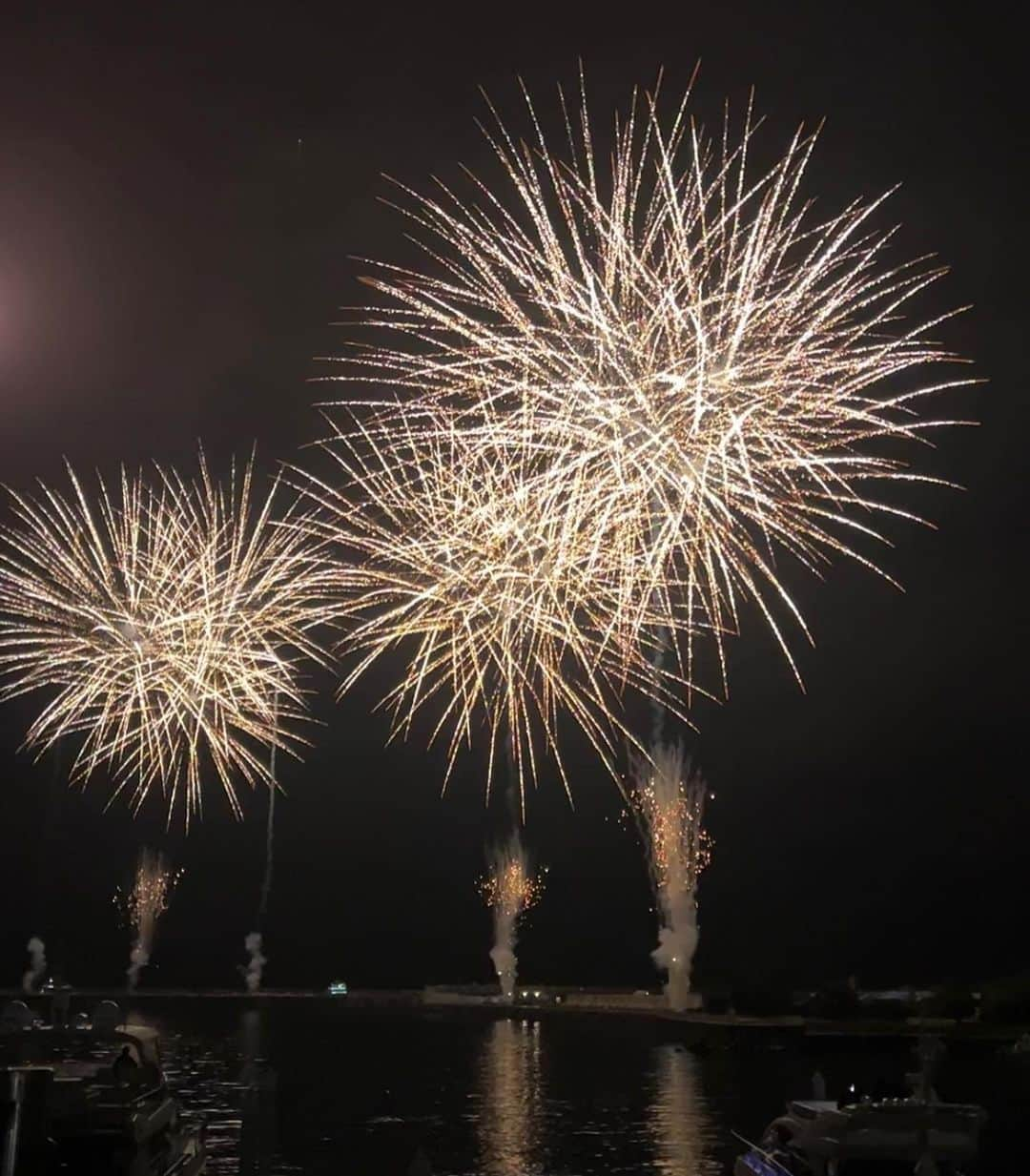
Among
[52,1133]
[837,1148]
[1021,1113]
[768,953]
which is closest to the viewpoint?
[52,1133]

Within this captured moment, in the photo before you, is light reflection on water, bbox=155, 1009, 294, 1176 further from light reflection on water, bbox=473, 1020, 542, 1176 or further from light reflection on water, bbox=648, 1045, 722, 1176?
light reflection on water, bbox=648, 1045, 722, 1176

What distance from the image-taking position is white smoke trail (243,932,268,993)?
416 ft

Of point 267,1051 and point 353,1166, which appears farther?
point 267,1051

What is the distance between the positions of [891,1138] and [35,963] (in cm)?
11540

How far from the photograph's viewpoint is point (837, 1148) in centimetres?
2356

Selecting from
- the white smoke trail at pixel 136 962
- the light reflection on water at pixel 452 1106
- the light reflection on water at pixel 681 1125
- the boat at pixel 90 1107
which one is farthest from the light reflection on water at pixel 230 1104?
the white smoke trail at pixel 136 962

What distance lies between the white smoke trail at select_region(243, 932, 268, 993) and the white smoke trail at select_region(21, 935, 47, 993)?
1684cm

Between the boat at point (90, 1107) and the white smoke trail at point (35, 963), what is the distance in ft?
339

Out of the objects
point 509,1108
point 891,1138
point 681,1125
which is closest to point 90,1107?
point 891,1138

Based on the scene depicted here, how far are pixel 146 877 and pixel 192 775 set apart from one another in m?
101

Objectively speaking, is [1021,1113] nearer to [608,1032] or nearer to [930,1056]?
[930,1056]

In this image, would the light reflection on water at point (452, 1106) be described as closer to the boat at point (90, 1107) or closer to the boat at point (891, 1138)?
the boat at point (90, 1107)

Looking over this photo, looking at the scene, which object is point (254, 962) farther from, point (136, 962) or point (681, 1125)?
point (681, 1125)

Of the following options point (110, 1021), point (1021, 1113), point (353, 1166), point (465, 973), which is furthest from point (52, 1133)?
point (465, 973)
